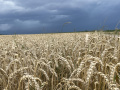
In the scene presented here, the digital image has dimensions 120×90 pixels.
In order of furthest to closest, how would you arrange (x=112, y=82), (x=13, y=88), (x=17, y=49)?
(x=17, y=49) < (x=13, y=88) < (x=112, y=82)

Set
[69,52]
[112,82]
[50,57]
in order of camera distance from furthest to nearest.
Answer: [69,52] → [50,57] → [112,82]

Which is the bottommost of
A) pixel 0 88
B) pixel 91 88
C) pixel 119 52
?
pixel 0 88

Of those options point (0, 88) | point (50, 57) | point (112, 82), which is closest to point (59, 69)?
point (50, 57)

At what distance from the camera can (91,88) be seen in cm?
227

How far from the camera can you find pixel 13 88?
8.05ft

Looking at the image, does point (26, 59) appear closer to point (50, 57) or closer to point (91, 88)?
point (50, 57)

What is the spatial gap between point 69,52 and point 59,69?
0.98 metres

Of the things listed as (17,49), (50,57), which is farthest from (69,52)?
(17,49)

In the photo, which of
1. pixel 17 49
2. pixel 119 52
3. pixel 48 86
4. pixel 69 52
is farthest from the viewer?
pixel 69 52

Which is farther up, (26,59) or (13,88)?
(26,59)

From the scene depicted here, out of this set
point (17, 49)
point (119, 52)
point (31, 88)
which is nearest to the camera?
point (31, 88)

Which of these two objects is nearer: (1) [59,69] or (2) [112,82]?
(2) [112,82]

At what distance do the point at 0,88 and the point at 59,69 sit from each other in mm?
1113

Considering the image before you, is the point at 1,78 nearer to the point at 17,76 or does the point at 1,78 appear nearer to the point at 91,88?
the point at 17,76
